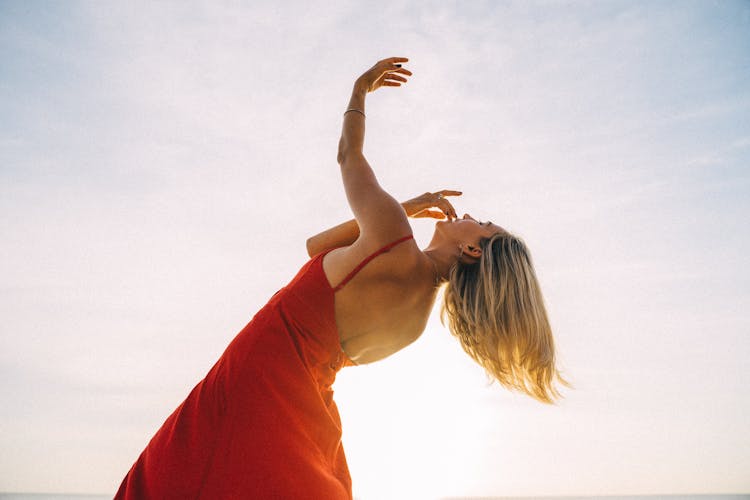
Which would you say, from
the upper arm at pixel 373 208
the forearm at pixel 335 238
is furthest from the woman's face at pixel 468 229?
the upper arm at pixel 373 208

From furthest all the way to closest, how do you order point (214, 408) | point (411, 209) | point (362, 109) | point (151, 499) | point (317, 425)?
point (411, 209), point (362, 109), point (317, 425), point (214, 408), point (151, 499)

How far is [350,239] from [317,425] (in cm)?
90

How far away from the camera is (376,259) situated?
7.91 feet

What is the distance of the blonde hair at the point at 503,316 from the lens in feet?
9.05

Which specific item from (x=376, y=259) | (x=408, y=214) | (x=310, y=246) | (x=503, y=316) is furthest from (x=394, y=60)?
(x=503, y=316)

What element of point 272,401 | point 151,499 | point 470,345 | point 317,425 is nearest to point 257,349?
point 272,401

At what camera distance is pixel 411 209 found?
11.3 ft

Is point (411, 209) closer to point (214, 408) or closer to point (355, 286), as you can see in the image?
point (355, 286)

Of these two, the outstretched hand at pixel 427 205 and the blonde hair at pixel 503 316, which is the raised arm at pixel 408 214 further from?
the blonde hair at pixel 503 316

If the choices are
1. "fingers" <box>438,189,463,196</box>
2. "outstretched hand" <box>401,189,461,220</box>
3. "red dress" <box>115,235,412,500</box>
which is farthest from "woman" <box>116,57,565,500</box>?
"fingers" <box>438,189,463,196</box>

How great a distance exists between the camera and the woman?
2.12 meters

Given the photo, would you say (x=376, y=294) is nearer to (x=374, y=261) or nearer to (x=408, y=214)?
(x=374, y=261)

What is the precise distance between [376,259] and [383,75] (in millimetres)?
1040

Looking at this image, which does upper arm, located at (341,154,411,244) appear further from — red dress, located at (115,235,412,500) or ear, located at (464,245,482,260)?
ear, located at (464,245,482,260)
